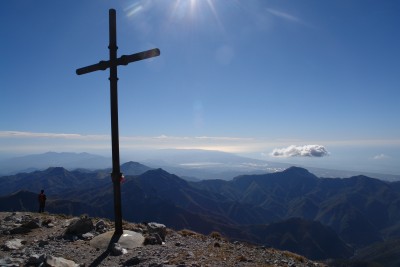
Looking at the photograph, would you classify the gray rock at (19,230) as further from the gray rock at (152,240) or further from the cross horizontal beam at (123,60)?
the cross horizontal beam at (123,60)

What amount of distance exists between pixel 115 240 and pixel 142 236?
1545 mm

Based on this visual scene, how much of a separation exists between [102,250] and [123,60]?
8155mm

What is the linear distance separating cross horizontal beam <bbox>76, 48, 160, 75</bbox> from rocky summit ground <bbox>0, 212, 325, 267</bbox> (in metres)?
7.65

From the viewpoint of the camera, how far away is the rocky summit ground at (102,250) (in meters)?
12.2

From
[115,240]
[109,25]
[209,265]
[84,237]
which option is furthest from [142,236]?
[109,25]

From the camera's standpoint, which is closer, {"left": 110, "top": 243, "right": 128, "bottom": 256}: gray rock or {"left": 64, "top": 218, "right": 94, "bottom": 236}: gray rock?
{"left": 110, "top": 243, "right": 128, "bottom": 256}: gray rock

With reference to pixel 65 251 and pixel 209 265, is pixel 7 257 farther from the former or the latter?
pixel 209 265

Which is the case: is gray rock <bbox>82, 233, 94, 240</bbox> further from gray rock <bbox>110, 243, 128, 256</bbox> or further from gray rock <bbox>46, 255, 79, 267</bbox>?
gray rock <bbox>46, 255, 79, 267</bbox>

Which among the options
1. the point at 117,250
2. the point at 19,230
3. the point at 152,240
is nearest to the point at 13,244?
the point at 19,230

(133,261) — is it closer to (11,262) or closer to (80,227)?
(11,262)

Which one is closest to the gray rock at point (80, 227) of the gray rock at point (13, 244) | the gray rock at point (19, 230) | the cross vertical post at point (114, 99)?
the gray rock at point (13, 244)

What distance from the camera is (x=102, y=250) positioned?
13945 mm

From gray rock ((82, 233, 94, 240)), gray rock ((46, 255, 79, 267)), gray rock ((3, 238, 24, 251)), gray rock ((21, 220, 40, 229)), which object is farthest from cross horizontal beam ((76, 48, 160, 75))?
gray rock ((21, 220, 40, 229))

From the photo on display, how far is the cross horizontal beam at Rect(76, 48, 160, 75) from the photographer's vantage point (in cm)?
1247
